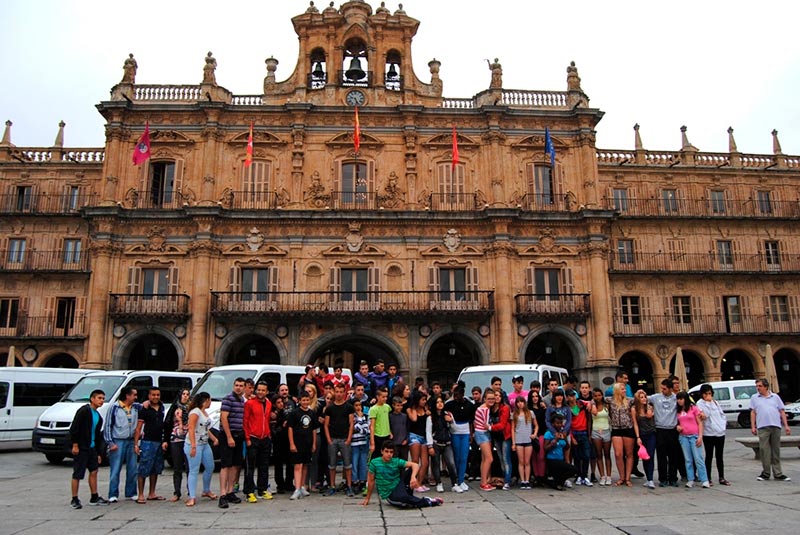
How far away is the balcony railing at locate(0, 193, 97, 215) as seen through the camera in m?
33.3

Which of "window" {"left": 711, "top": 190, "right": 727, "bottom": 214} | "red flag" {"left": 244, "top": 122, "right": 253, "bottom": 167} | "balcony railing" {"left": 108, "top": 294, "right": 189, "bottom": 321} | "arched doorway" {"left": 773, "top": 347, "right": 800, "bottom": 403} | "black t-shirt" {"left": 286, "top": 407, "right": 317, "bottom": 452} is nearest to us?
"black t-shirt" {"left": 286, "top": 407, "right": 317, "bottom": 452}

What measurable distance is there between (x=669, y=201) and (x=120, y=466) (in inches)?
1227

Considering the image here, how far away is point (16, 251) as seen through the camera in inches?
1291

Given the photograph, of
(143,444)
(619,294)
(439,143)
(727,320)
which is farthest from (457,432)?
(727,320)

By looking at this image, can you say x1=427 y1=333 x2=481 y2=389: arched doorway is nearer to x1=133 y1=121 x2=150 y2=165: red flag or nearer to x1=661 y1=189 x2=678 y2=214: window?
x1=661 y1=189 x2=678 y2=214: window

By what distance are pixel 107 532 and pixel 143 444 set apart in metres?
2.50

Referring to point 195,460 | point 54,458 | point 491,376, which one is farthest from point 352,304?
point 195,460

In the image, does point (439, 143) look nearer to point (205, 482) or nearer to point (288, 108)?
point (288, 108)

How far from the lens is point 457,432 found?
1172 cm

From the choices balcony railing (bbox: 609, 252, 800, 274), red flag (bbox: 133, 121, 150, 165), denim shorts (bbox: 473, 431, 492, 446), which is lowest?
denim shorts (bbox: 473, 431, 492, 446)

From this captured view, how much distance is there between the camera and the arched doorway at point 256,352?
3056cm

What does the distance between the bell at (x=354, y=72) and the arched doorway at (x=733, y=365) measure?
22884mm

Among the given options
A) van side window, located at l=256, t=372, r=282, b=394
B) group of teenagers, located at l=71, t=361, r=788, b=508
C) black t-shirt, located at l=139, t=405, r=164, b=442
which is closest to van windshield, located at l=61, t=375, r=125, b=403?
van side window, located at l=256, t=372, r=282, b=394

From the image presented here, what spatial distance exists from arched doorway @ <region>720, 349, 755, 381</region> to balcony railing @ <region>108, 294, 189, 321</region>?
26359mm
